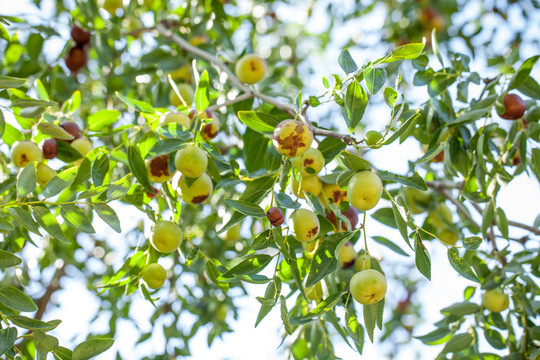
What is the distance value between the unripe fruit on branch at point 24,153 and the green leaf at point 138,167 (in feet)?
1.24

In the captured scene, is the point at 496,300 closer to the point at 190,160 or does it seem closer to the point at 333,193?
the point at 333,193

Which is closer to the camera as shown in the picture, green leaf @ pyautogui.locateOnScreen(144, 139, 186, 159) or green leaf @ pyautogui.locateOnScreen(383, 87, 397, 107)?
green leaf @ pyautogui.locateOnScreen(383, 87, 397, 107)

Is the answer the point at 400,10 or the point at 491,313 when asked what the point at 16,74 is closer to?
the point at 491,313

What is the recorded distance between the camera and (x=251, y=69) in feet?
7.41

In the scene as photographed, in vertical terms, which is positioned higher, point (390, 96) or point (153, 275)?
point (390, 96)

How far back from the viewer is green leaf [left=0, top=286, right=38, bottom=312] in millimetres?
1454

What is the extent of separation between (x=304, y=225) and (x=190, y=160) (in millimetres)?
391


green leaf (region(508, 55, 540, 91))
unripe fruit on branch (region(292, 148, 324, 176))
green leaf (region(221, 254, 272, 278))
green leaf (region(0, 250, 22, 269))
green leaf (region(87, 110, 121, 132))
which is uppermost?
green leaf (region(508, 55, 540, 91))

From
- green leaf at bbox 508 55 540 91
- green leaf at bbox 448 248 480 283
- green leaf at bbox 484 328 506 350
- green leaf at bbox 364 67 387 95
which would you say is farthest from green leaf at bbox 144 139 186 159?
green leaf at bbox 484 328 506 350

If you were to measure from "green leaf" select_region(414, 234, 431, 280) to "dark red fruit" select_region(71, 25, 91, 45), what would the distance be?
87.2 inches

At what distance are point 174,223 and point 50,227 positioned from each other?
0.37 meters

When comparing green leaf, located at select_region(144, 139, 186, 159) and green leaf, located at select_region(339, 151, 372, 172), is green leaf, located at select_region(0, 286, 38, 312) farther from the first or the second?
green leaf, located at select_region(339, 151, 372, 172)

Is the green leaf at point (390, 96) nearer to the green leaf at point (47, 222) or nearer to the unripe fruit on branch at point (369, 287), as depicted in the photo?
the unripe fruit on branch at point (369, 287)

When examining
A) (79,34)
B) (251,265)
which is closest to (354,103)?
(251,265)
